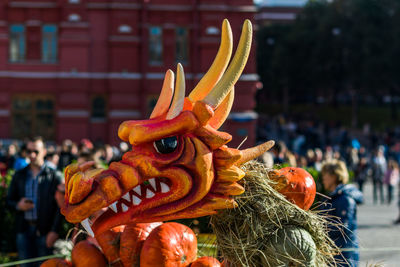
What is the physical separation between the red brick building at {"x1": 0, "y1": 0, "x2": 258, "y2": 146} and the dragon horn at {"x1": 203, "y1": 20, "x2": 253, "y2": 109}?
21791 millimetres

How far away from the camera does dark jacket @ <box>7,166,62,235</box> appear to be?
6.87 metres

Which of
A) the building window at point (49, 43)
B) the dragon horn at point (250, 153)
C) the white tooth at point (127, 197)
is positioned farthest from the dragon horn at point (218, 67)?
the building window at point (49, 43)

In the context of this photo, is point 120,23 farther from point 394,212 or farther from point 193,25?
point 394,212

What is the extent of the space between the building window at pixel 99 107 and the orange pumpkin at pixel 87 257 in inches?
900

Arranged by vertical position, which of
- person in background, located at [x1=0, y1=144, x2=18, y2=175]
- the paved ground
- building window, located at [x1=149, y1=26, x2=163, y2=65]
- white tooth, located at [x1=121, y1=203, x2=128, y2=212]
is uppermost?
building window, located at [x1=149, y1=26, x2=163, y2=65]

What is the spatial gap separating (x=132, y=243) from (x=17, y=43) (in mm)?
23826

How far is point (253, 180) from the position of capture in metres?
3.29

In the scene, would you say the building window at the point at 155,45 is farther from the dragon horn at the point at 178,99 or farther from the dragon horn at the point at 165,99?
the dragon horn at the point at 178,99

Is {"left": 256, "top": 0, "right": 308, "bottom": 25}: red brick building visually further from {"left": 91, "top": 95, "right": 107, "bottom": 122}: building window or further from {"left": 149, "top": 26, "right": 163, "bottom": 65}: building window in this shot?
{"left": 91, "top": 95, "right": 107, "bottom": 122}: building window

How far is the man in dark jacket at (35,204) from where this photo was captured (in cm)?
686

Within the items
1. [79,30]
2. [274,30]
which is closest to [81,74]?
[79,30]

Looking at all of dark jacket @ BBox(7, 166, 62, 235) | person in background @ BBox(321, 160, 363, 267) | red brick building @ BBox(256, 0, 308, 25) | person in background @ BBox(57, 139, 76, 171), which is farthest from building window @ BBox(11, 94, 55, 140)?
red brick building @ BBox(256, 0, 308, 25)

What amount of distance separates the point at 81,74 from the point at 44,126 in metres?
A: 2.83

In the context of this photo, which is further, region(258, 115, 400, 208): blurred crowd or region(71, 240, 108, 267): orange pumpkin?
region(258, 115, 400, 208): blurred crowd
